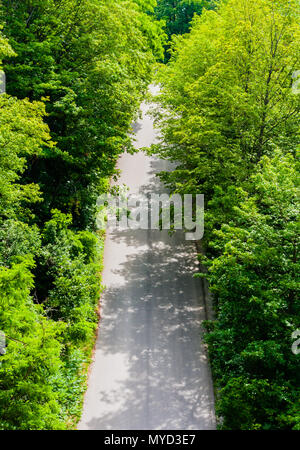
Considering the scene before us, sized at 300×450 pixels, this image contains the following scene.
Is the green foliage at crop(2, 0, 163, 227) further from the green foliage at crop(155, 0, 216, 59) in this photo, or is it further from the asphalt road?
the green foliage at crop(155, 0, 216, 59)

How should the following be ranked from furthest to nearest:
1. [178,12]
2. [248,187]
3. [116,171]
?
1. [178,12]
2. [116,171]
3. [248,187]

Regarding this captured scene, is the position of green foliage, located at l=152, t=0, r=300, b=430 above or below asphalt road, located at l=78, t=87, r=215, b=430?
above

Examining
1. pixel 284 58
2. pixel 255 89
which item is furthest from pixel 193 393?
pixel 284 58

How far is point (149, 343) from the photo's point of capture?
609 inches

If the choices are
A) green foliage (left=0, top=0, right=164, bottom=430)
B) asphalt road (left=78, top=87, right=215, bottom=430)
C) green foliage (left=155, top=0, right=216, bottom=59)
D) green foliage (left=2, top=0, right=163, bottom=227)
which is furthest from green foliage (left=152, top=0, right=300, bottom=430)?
green foliage (left=155, top=0, right=216, bottom=59)

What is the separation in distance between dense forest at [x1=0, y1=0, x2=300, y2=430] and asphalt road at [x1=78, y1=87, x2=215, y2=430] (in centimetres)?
69

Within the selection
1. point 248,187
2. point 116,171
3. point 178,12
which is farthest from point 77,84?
point 178,12

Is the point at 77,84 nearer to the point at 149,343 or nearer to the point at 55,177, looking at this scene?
the point at 55,177

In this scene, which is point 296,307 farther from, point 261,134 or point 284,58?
point 284,58

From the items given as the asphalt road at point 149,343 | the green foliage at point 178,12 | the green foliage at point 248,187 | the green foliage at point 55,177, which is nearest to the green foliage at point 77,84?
the green foliage at point 55,177

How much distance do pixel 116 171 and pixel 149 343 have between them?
7974mm

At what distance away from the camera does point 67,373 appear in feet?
42.6

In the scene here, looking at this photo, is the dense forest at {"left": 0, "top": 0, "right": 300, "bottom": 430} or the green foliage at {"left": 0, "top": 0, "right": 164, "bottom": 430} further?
the dense forest at {"left": 0, "top": 0, "right": 300, "bottom": 430}

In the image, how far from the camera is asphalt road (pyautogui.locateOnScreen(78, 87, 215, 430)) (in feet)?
42.2
